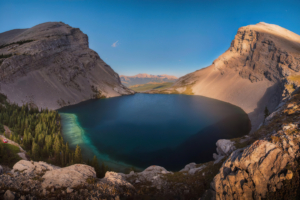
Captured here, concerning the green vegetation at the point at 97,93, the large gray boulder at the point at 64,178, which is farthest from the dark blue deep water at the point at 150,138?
the green vegetation at the point at 97,93

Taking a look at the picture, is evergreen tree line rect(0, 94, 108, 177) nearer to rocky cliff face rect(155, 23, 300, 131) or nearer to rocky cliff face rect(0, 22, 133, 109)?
rocky cliff face rect(0, 22, 133, 109)

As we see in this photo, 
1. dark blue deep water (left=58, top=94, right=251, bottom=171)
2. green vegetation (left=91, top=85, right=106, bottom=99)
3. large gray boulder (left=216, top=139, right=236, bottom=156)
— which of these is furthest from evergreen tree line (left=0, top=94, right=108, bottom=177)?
green vegetation (left=91, top=85, right=106, bottom=99)

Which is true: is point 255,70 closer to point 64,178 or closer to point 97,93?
point 64,178

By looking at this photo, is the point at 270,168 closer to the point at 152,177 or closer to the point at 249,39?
the point at 152,177

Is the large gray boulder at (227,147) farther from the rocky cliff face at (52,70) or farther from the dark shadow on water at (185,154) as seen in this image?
the rocky cliff face at (52,70)

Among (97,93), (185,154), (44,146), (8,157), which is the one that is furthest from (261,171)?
(97,93)
